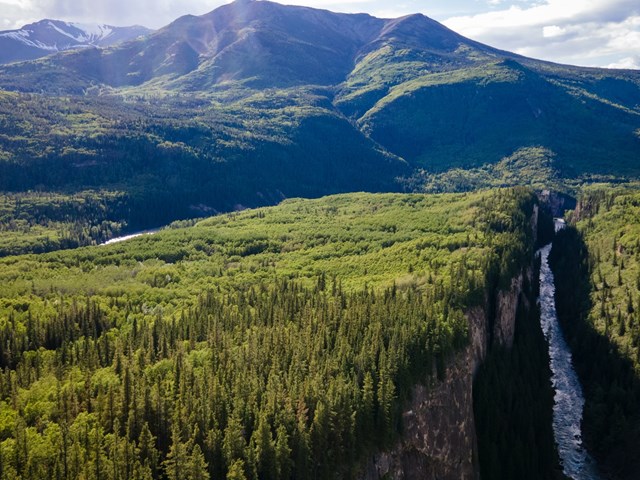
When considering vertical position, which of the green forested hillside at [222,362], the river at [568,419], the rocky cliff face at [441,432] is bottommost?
the river at [568,419]

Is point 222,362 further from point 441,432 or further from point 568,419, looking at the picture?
point 568,419

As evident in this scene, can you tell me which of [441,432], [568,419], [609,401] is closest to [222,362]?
[441,432]

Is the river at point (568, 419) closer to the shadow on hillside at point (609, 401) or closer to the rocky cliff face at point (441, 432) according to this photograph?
the shadow on hillside at point (609, 401)

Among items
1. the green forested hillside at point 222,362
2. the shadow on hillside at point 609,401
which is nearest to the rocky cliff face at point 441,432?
the green forested hillside at point 222,362

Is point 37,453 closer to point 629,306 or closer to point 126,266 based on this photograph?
point 126,266

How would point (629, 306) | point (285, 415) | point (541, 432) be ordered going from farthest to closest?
point (629, 306), point (541, 432), point (285, 415)

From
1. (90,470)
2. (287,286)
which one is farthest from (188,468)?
(287,286)
